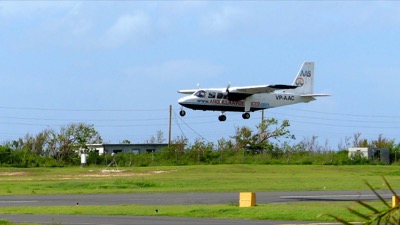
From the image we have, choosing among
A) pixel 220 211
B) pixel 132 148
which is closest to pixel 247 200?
pixel 220 211

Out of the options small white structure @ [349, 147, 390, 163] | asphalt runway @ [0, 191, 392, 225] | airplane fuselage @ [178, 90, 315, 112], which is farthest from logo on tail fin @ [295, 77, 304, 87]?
asphalt runway @ [0, 191, 392, 225]

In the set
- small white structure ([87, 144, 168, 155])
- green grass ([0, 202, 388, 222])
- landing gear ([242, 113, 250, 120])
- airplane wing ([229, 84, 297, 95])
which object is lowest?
green grass ([0, 202, 388, 222])

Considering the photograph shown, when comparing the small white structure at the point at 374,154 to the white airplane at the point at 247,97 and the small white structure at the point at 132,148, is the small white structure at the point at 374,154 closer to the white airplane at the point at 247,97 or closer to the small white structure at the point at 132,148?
the white airplane at the point at 247,97

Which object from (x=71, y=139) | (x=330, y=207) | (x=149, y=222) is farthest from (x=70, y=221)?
(x=71, y=139)

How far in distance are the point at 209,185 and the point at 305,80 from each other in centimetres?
2884

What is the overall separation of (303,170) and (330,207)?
39.0m

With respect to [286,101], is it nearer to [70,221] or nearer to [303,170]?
[303,170]

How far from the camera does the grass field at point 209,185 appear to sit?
87.9ft

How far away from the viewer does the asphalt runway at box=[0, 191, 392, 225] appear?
24.6 meters

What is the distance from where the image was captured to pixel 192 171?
66562 mm

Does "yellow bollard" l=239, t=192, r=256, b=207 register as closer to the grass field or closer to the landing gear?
the grass field

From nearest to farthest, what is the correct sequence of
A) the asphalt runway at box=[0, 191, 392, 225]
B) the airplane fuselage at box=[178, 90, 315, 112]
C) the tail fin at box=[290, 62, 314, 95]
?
the asphalt runway at box=[0, 191, 392, 225], the airplane fuselage at box=[178, 90, 315, 112], the tail fin at box=[290, 62, 314, 95]

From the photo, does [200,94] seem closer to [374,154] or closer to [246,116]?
[246,116]

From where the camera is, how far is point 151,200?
1387 inches
